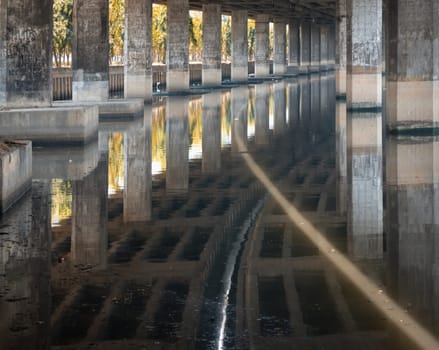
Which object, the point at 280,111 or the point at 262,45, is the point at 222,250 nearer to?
the point at 280,111

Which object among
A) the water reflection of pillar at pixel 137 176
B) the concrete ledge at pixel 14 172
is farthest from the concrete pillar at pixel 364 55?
the concrete ledge at pixel 14 172

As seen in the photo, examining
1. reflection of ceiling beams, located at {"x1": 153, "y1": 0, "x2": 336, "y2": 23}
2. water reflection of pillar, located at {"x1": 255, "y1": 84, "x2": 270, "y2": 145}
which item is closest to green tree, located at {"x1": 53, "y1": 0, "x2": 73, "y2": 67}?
reflection of ceiling beams, located at {"x1": 153, "y1": 0, "x2": 336, "y2": 23}

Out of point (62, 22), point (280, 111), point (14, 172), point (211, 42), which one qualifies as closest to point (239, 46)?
point (211, 42)

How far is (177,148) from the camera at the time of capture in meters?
31.5

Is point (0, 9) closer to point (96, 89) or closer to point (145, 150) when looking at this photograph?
point (96, 89)

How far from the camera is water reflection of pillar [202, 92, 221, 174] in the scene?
2678 centimetres

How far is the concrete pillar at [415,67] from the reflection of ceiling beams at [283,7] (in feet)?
155

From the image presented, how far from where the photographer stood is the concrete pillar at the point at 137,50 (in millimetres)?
58531

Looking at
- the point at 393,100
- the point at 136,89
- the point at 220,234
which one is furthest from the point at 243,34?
the point at 220,234

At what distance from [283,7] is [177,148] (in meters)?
65.2

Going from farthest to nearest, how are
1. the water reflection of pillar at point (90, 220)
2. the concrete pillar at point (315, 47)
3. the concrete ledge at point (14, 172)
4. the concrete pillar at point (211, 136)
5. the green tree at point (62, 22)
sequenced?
the concrete pillar at point (315, 47) < the green tree at point (62, 22) < the concrete pillar at point (211, 136) < the concrete ledge at point (14, 172) < the water reflection of pillar at point (90, 220)

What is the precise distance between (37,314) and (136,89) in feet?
158

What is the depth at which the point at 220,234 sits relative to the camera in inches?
639

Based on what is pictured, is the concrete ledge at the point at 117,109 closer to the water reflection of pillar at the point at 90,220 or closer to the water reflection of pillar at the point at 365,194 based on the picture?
the water reflection of pillar at the point at 365,194
